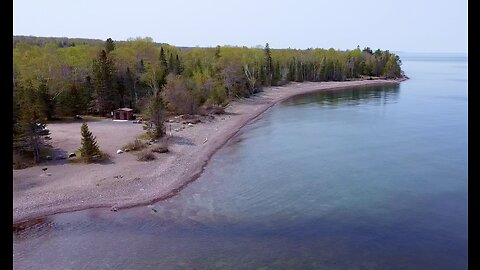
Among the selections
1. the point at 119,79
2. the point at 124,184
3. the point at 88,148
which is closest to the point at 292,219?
the point at 124,184

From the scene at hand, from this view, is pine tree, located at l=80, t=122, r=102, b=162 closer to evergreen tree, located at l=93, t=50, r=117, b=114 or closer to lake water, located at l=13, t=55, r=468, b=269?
lake water, located at l=13, t=55, r=468, b=269

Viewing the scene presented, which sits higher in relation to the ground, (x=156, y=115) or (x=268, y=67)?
(x=268, y=67)

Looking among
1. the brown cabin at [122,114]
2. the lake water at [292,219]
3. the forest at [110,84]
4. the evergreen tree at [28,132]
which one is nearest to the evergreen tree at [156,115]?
the forest at [110,84]

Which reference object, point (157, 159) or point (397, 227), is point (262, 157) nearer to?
point (157, 159)

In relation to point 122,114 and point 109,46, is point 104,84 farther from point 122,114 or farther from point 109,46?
point 109,46

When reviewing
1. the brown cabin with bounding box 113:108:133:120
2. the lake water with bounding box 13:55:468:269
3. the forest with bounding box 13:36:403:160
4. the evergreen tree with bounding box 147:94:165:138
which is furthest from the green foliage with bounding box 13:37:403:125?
the lake water with bounding box 13:55:468:269

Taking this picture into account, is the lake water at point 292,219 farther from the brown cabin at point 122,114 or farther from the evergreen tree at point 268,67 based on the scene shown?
the evergreen tree at point 268,67

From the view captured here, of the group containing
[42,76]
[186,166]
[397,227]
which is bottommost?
[397,227]
